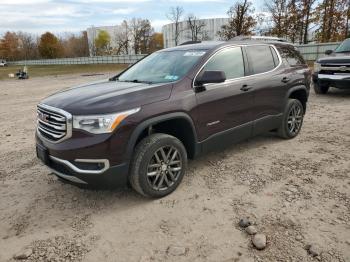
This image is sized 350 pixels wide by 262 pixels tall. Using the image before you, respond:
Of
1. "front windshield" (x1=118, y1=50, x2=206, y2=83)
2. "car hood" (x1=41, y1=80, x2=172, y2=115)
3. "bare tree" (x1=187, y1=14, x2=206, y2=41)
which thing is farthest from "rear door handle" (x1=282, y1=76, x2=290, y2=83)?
"bare tree" (x1=187, y1=14, x2=206, y2=41)

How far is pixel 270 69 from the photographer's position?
517 centimetres

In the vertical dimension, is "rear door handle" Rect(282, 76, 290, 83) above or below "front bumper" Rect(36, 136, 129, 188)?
above

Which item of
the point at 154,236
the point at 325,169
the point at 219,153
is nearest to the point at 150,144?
the point at 154,236

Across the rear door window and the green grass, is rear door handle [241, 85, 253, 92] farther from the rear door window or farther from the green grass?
the green grass

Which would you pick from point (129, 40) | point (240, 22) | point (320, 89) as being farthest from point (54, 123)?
point (129, 40)

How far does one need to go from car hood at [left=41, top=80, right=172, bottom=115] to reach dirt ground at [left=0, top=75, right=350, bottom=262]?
45.5 inches

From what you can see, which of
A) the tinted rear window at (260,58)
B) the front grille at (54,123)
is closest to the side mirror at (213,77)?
the tinted rear window at (260,58)

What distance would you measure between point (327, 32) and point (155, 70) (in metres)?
33.3

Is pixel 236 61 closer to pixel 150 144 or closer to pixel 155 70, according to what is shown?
pixel 155 70

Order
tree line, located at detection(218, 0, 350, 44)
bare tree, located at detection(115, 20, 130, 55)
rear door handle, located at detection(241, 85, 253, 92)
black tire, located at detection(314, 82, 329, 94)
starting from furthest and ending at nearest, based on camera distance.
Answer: bare tree, located at detection(115, 20, 130, 55) < tree line, located at detection(218, 0, 350, 44) < black tire, located at detection(314, 82, 329, 94) < rear door handle, located at detection(241, 85, 253, 92)

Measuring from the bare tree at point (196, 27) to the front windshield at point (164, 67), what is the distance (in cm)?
4988

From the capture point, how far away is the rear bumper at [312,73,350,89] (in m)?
9.13

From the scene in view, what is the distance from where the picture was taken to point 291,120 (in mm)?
5793

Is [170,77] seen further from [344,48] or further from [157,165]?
[344,48]
